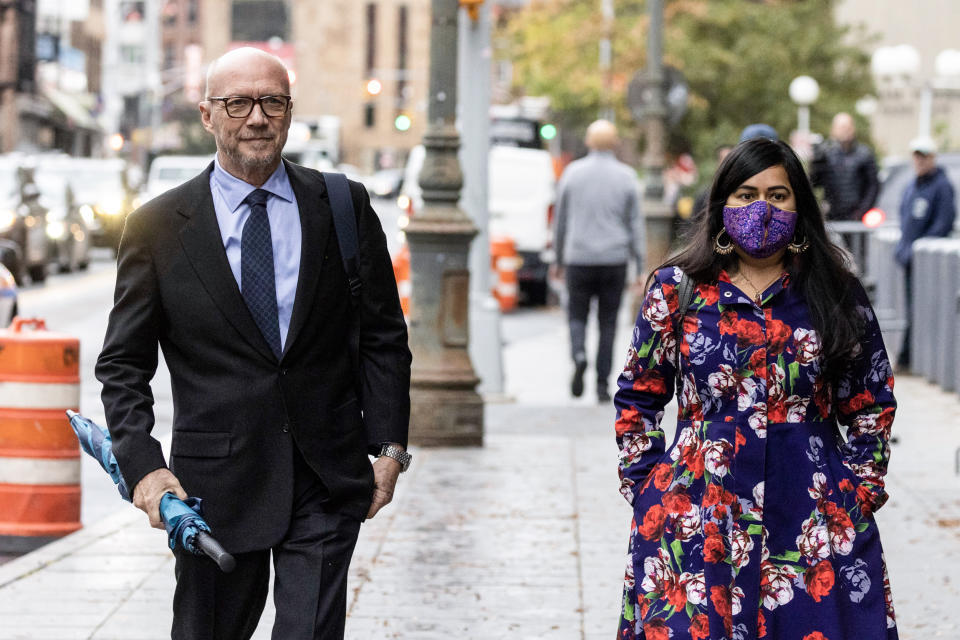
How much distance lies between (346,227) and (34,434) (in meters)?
4.39

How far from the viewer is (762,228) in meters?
4.09

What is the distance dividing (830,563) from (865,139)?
4150 cm

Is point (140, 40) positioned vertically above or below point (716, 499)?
above

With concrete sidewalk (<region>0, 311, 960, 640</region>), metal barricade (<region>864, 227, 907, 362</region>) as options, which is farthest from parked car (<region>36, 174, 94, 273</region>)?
concrete sidewalk (<region>0, 311, 960, 640</region>)

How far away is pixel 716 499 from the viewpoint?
3.98m

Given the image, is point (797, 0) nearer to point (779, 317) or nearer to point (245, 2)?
point (779, 317)

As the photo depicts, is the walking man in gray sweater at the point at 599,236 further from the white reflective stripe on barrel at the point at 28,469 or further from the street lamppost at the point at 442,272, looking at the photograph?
the white reflective stripe on barrel at the point at 28,469

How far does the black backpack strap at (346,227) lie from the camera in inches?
165

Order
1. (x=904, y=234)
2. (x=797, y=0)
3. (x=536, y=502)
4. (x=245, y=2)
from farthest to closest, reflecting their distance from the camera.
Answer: (x=245, y=2), (x=797, y=0), (x=904, y=234), (x=536, y=502)

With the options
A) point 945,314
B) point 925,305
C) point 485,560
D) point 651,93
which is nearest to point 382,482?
point 485,560

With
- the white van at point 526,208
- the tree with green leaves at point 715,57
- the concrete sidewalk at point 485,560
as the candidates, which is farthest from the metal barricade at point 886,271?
the tree with green leaves at point 715,57

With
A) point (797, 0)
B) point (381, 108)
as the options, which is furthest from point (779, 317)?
point (381, 108)

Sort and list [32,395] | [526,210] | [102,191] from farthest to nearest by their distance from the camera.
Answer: [102,191] < [526,210] < [32,395]

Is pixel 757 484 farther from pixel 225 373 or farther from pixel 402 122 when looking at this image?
pixel 402 122
